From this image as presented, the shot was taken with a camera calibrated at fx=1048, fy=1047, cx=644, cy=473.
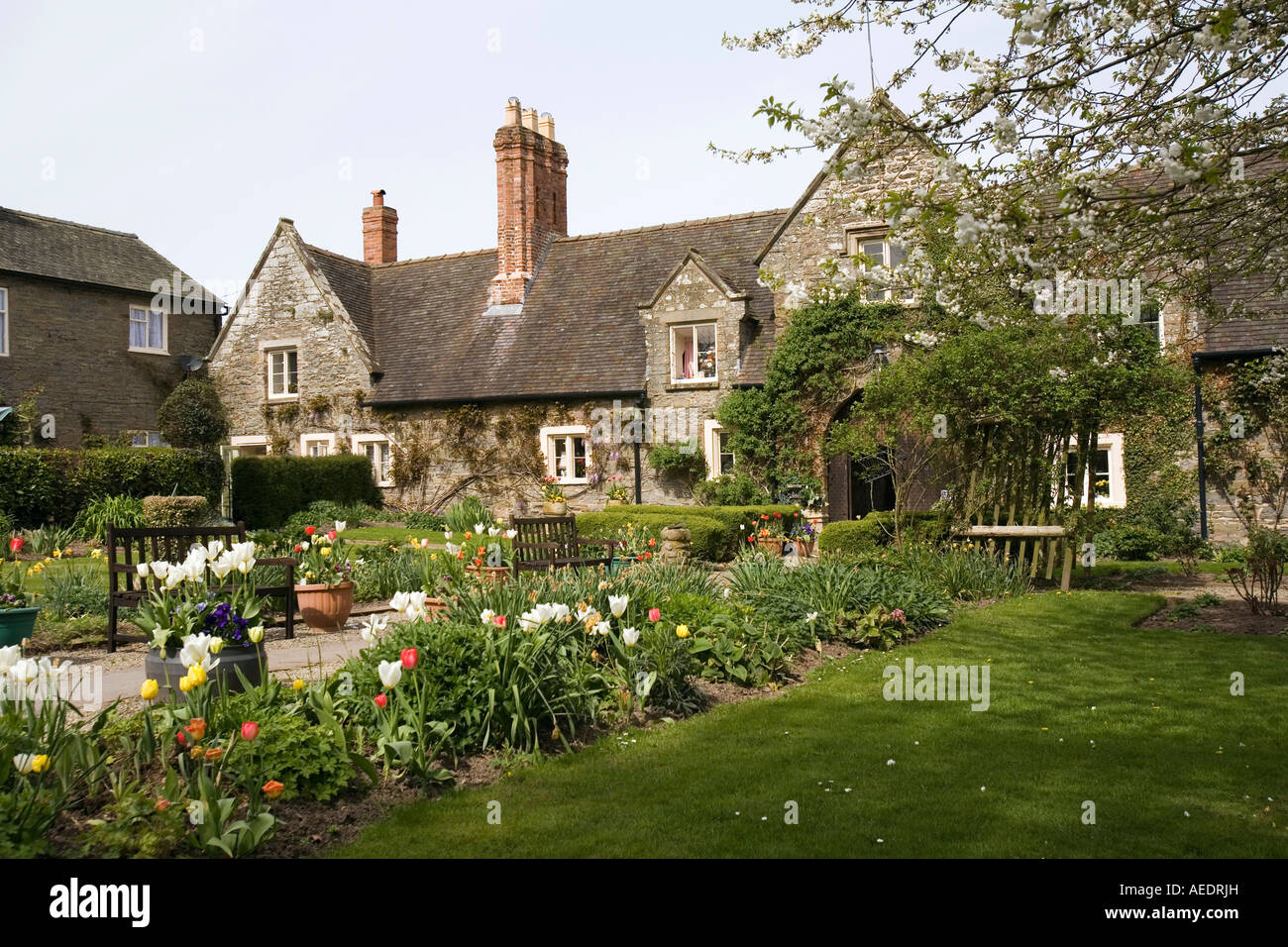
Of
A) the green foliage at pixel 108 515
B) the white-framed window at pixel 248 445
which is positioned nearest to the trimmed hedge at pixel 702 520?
the green foliage at pixel 108 515

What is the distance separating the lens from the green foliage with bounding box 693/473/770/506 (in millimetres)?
20938

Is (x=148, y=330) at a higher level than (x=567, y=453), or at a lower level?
higher

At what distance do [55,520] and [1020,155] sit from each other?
61.7ft

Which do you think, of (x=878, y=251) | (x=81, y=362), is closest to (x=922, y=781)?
(x=878, y=251)

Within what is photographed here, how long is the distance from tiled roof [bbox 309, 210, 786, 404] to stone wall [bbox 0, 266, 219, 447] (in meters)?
5.88

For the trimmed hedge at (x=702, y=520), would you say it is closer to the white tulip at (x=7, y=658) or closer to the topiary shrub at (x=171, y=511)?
the topiary shrub at (x=171, y=511)

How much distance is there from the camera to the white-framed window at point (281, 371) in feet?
93.4

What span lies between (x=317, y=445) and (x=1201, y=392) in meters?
20.8

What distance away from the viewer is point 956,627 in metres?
10.5

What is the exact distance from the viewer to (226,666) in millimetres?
6191

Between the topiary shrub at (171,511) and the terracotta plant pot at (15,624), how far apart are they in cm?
944

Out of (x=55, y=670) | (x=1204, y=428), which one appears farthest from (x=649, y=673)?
(x=1204, y=428)

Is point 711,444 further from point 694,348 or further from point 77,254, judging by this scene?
point 77,254

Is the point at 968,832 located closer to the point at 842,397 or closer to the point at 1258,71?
the point at 1258,71
